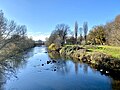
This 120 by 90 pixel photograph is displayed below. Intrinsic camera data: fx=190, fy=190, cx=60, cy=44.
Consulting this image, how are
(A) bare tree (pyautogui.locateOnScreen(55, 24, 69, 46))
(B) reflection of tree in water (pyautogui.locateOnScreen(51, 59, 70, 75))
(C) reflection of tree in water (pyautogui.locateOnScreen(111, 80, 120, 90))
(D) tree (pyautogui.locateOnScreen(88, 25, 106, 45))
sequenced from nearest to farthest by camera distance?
(C) reflection of tree in water (pyautogui.locateOnScreen(111, 80, 120, 90)), (B) reflection of tree in water (pyautogui.locateOnScreen(51, 59, 70, 75)), (D) tree (pyautogui.locateOnScreen(88, 25, 106, 45)), (A) bare tree (pyautogui.locateOnScreen(55, 24, 69, 46))

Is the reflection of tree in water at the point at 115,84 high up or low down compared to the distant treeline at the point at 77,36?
down

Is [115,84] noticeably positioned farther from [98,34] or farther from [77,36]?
[77,36]

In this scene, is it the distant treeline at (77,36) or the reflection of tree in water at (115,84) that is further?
the distant treeline at (77,36)

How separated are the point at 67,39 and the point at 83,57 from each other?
58.5 meters

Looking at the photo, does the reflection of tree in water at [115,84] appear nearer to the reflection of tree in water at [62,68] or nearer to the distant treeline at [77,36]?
the reflection of tree in water at [62,68]

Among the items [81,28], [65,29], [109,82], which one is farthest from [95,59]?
[81,28]

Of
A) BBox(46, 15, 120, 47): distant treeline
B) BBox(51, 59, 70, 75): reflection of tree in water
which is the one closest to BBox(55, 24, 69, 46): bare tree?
BBox(46, 15, 120, 47): distant treeline

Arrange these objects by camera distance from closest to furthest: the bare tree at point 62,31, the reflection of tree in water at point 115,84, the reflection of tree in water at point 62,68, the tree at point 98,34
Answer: the reflection of tree in water at point 115,84, the reflection of tree in water at point 62,68, the tree at point 98,34, the bare tree at point 62,31

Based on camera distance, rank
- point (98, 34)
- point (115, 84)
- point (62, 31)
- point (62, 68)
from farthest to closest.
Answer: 1. point (62, 31)
2. point (98, 34)
3. point (62, 68)
4. point (115, 84)

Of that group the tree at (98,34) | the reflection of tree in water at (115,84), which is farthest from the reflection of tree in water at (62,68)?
the tree at (98,34)

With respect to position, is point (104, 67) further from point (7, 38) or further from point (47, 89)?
point (7, 38)

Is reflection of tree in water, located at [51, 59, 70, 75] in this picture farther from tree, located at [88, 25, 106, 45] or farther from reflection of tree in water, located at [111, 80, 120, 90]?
tree, located at [88, 25, 106, 45]

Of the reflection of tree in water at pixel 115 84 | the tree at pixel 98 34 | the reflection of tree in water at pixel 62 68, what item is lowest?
the reflection of tree in water at pixel 115 84

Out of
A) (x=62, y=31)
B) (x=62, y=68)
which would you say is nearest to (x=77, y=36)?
(x=62, y=31)
